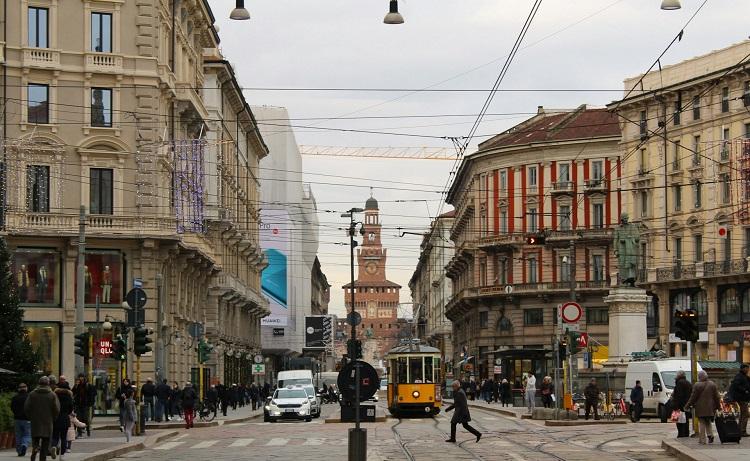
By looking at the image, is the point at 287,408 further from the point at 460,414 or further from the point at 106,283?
the point at 460,414

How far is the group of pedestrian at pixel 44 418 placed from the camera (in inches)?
1084

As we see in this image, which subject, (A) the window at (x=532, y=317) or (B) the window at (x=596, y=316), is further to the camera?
(A) the window at (x=532, y=317)

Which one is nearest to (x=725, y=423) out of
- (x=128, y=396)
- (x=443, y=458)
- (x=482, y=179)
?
(x=443, y=458)

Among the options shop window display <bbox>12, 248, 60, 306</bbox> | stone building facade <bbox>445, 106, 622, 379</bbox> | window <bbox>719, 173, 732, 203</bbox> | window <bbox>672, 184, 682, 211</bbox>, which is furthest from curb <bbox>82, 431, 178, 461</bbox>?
stone building facade <bbox>445, 106, 622, 379</bbox>

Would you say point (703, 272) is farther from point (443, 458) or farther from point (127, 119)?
point (443, 458)

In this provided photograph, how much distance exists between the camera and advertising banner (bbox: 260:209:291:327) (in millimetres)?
120625

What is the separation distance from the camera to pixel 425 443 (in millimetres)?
36594

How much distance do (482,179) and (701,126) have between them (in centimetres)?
3421

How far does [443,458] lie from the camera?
30250 millimetres

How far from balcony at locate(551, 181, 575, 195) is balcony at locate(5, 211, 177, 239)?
164 ft

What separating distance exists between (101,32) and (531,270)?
2164 inches

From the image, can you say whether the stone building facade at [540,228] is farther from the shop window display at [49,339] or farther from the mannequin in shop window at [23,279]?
the mannequin in shop window at [23,279]

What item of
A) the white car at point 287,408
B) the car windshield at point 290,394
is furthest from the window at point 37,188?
the white car at point 287,408

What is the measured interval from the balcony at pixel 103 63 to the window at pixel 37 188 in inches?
164
